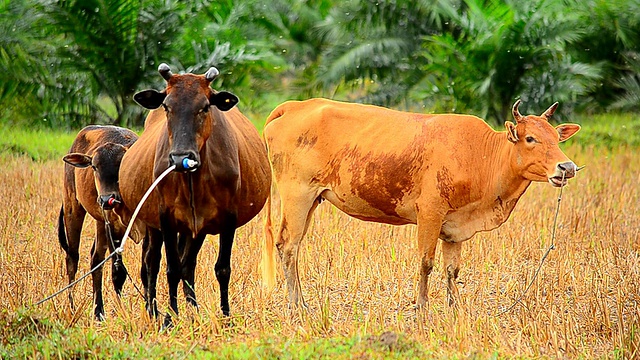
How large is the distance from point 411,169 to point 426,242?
0.59m

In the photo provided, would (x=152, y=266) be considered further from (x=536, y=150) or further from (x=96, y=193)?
(x=536, y=150)

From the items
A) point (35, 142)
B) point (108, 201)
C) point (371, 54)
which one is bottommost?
point (371, 54)

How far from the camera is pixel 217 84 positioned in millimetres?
17672

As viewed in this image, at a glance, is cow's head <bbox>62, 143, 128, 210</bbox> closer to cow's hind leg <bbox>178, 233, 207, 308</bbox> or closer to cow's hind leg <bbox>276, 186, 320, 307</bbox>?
cow's hind leg <bbox>178, 233, 207, 308</bbox>

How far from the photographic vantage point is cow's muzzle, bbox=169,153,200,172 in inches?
246

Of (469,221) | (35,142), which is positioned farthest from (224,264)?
(35,142)

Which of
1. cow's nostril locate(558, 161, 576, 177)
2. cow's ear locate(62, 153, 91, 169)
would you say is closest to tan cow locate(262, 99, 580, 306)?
cow's nostril locate(558, 161, 576, 177)

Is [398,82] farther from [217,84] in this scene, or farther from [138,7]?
[138,7]

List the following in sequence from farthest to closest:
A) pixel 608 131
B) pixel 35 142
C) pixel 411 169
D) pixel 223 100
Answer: pixel 608 131 → pixel 35 142 → pixel 411 169 → pixel 223 100

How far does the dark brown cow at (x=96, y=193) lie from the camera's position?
765cm

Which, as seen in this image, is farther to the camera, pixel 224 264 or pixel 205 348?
pixel 224 264

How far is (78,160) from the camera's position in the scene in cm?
778

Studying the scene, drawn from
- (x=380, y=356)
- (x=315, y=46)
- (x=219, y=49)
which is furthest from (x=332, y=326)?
(x=315, y=46)

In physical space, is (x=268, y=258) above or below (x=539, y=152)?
below
